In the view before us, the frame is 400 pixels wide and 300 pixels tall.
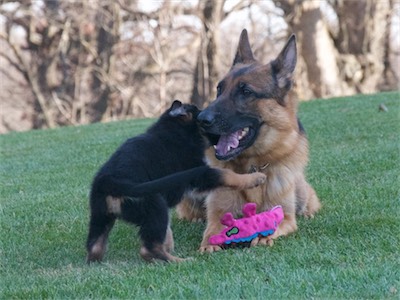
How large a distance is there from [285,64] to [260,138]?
665mm

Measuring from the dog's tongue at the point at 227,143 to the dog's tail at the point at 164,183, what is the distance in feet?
2.45

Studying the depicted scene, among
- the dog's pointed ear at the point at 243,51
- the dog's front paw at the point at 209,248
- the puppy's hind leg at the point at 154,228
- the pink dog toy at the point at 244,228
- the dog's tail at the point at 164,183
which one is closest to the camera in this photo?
the dog's tail at the point at 164,183

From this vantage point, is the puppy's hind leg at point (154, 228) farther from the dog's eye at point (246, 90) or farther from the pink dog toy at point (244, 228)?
the dog's eye at point (246, 90)

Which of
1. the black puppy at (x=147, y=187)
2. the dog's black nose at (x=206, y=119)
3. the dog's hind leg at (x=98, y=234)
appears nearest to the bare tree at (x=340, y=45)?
the dog's black nose at (x=206, y=119)

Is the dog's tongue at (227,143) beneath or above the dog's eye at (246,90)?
beneath

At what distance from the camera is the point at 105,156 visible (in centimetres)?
1139

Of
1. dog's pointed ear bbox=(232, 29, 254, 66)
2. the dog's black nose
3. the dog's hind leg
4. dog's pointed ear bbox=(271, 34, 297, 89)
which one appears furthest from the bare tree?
the dog's hind leg

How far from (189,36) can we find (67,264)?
22.4 m

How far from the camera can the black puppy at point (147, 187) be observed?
5.16 metres

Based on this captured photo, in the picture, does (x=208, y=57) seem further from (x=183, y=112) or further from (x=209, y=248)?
(x=209, y=248)

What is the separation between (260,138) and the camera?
6.14 m

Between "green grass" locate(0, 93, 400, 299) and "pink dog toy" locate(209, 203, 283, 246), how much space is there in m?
0.16

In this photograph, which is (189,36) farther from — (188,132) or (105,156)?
(188,132)

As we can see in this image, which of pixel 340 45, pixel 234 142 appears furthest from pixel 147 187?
pixel 340 45
